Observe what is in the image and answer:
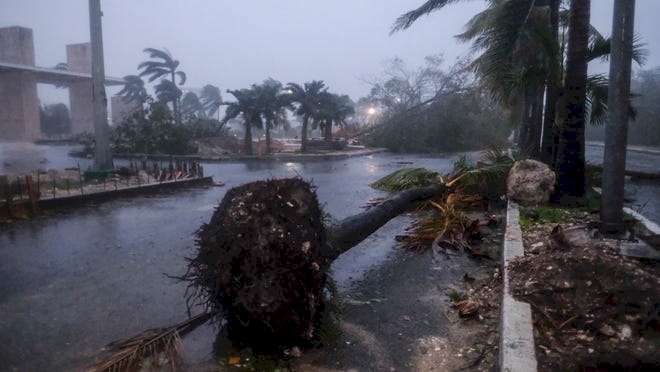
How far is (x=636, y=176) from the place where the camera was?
575 inches

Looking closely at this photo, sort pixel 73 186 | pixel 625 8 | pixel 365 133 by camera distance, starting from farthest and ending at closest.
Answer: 1. pixel 365 133
2. pixel 73 186
3. pixel 625 8

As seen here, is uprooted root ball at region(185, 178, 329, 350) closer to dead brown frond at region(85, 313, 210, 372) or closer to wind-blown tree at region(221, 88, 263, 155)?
dead brown frond at region(85, 313, 210, 372)

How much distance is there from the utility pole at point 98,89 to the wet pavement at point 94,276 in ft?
14.6

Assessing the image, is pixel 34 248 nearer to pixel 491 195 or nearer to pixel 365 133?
pixel 491 195

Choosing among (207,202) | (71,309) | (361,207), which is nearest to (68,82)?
(207,202)

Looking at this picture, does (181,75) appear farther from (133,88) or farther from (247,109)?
(247,109)

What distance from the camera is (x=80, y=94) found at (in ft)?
143

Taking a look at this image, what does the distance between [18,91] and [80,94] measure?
10458 mm

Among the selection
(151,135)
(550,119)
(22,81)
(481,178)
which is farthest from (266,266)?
(22,81)

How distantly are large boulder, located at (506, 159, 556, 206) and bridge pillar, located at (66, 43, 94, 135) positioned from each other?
4096 cm

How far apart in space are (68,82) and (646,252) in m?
46.9

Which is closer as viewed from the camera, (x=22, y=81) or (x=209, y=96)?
(x=22, y=81)

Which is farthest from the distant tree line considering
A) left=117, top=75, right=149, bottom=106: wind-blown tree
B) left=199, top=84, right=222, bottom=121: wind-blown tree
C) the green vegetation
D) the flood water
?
left=199, top=84, right=222, bottom=121: wind-blown tree

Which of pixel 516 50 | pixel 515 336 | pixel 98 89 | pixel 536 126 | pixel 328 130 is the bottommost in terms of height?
pixel 515 336
